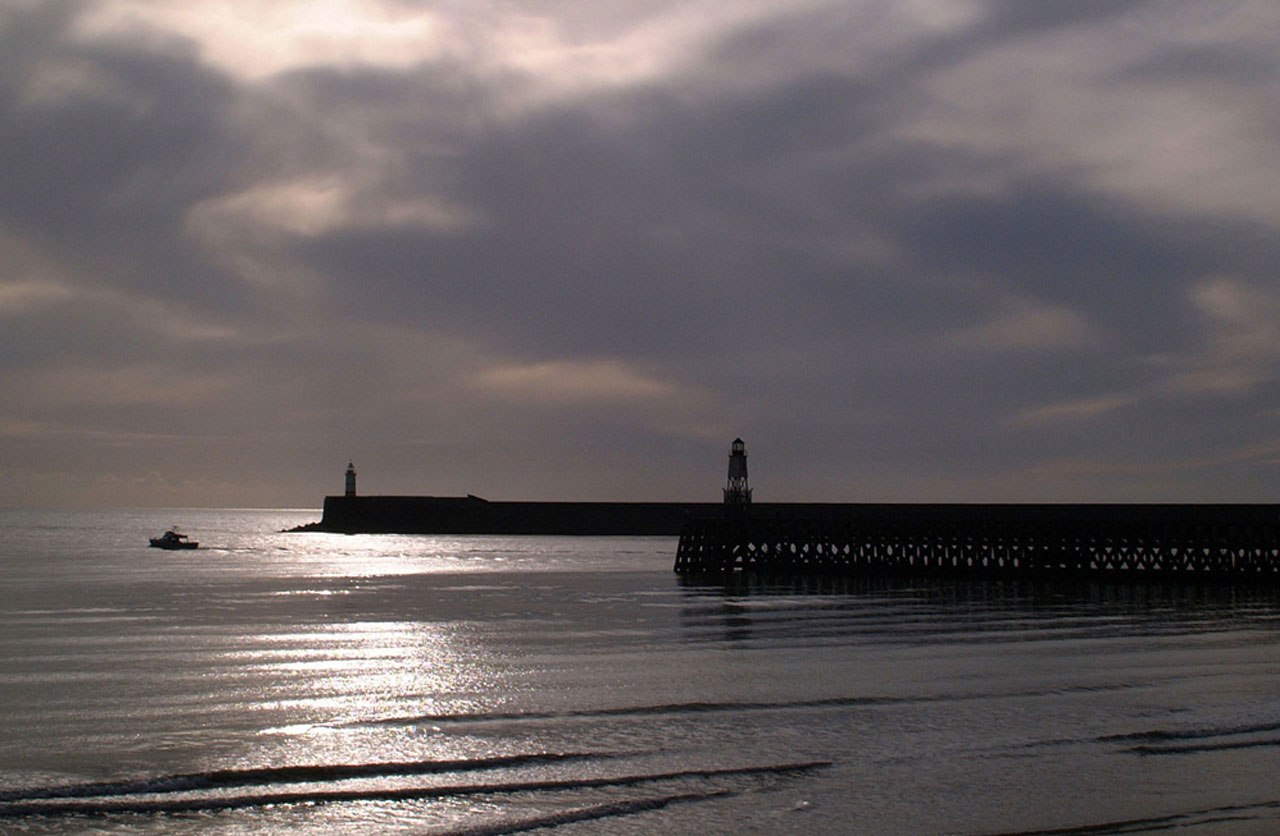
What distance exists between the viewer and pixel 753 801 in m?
11.0

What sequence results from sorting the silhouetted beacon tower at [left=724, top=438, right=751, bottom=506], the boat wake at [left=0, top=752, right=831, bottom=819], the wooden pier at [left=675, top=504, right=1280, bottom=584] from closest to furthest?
the boat wake at [left=0, top=752, right=831, bottom=819], the wooden pier at [left=675, top=504, right=1280, bottom=584], the silhouetted beacon tower at [left=724, top=438, right=751, bottom=506]

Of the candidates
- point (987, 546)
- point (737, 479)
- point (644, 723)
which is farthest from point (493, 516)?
point (644, 723)

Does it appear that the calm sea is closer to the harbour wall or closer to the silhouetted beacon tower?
the silhouetted beacon tower

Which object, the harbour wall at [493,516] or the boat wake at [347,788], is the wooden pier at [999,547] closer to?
the boat wake at [347,788]

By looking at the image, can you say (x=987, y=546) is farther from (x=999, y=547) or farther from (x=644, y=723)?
(x=644, y=723)

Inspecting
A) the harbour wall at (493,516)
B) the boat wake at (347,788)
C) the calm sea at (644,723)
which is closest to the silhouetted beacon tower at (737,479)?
the calm sea at (644,723)

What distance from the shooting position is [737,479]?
59.7 m

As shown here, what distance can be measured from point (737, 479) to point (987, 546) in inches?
519

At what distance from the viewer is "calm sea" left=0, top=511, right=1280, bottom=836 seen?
10672 mm

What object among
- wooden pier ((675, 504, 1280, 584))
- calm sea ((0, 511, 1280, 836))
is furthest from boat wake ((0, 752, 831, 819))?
wooden pier ((675, 504, 1280, 584))

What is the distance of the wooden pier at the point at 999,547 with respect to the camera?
48000mm

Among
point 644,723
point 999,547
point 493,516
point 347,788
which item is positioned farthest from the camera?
point 493,516

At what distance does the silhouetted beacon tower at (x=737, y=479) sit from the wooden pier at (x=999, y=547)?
2.06 ft

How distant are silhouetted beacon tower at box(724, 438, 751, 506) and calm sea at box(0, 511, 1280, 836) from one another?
2653cm
